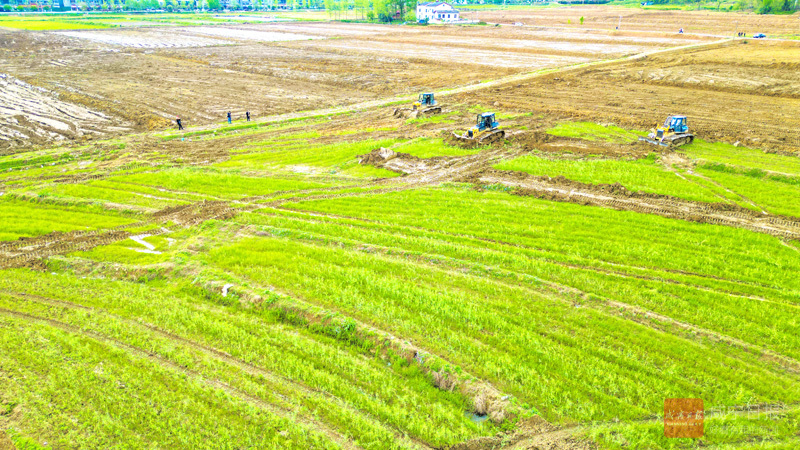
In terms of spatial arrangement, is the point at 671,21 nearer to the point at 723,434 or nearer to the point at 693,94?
the point at 693,94

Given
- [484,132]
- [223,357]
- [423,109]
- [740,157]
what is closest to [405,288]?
[223,357]

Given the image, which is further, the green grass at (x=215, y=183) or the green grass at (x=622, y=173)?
the green grass at (x=215, y=183)

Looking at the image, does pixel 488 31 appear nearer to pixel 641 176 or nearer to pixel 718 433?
pixel 641 176

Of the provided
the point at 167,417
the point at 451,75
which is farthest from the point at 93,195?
the point at 451,75

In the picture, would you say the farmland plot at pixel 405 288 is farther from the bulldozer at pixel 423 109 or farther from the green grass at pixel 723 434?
the bulldozer at pixel 423 109

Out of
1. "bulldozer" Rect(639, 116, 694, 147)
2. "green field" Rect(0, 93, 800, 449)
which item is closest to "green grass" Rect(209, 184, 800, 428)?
"green field" Rect(0, 93, 800, 449)

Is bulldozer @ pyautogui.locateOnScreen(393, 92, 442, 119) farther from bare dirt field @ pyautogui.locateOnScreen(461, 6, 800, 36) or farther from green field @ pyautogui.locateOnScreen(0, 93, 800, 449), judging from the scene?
bare dirt field @ pyautogui.locateOnScreen(461, 6, 800, 36)

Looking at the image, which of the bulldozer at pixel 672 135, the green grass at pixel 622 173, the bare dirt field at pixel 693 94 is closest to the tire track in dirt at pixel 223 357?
the green grass at pixel 622 173

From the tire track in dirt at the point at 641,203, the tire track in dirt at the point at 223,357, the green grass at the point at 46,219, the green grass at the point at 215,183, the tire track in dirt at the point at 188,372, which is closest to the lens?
the tire track in dirt at the point at 188,372
